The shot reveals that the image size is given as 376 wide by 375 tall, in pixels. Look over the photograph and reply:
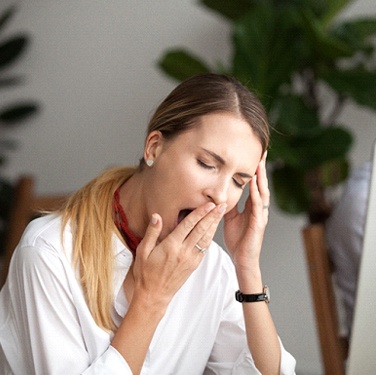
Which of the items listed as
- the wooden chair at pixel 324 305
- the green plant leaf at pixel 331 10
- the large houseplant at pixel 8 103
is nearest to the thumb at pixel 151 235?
the wooden chair at pixel 324 305

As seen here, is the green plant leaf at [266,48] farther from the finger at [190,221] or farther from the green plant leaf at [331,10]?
the finger at [190,221]

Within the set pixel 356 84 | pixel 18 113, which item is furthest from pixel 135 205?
pixel 18 113

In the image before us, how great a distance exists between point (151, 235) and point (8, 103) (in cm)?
197

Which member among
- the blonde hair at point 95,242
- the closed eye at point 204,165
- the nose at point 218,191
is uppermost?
the closed eye at point 204,165

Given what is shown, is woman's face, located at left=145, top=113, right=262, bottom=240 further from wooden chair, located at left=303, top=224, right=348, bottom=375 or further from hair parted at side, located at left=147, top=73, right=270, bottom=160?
wooden chair, located at left=303, top=224, right=348, bottom=375

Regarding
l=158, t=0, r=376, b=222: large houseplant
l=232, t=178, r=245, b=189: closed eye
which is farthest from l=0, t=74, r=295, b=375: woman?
l=158, t=0, r=376, b=222: large houseplant

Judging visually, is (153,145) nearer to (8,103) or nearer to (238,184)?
(238,184)

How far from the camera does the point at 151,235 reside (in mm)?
928

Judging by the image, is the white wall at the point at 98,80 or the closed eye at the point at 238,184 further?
the white wall at the point at 98,80

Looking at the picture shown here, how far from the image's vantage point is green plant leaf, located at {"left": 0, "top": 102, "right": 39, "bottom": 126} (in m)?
2.67

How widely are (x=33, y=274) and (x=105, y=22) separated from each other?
1.76m

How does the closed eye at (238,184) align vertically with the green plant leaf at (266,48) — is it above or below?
below

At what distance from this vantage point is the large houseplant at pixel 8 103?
8.64 ft

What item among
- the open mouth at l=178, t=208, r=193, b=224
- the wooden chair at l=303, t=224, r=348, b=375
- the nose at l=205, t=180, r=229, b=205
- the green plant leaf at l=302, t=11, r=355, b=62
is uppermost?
the green plant leaf at l=302, t=11, r=355, b=62
